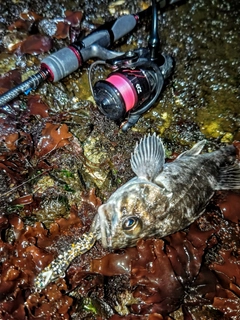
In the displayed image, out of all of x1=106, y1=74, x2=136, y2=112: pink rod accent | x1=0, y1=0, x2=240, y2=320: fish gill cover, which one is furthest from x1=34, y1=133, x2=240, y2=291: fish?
x1=106, y1=74, x2=136, y2=112: pink rod accent

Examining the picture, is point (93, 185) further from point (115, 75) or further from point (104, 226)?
point (115, 75)

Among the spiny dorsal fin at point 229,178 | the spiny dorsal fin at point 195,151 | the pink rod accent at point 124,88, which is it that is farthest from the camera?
the spiny dorsal fin at point 195,151

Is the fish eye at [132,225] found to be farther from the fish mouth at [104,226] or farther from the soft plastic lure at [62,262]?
the soft plastic lure at [62,262]

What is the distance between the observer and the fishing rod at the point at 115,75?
368cm

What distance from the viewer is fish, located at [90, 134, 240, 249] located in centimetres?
318

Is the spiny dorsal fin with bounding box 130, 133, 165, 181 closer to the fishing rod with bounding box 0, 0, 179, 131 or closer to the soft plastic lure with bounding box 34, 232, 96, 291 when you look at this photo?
the fishing rod with bounding box 0, 0, 179, 131

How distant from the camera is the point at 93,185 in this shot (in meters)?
3.99

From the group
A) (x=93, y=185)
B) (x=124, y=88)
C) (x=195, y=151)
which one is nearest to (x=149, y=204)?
(x=93, y=185)

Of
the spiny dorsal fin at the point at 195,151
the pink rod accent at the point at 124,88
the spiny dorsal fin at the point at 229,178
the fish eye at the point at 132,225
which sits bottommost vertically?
the spiny dorsal fin at the point at 229,178

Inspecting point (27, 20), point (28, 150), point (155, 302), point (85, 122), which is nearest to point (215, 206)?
point (155, 302)

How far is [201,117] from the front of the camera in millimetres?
4652

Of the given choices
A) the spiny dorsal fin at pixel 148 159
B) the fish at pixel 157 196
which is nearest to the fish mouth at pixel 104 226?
the fish at pixel 157 196

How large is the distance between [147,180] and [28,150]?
1523mm

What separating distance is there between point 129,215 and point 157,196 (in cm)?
35
